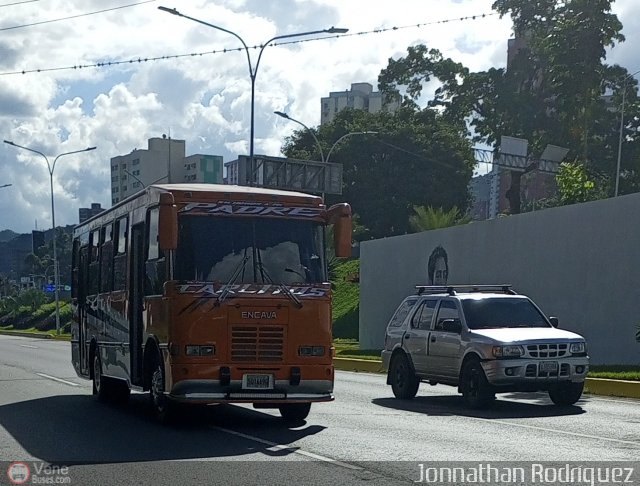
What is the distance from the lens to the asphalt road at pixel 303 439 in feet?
34.1

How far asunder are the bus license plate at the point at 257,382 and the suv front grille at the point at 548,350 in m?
4.75

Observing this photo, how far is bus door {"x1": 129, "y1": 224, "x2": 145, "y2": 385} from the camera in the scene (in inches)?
606

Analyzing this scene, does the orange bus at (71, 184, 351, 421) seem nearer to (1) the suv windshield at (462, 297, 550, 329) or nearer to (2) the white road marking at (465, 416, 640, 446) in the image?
(2) the white road marking at (465, 416, 640, 446)

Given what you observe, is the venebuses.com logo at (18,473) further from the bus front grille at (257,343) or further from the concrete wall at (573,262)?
the concrete wall at (573,262)

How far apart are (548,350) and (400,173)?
63.0 m

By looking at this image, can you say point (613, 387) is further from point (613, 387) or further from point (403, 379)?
point (403, 379)

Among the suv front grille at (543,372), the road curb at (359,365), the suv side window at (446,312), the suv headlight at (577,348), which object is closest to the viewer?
the suv front grille at (543,372)

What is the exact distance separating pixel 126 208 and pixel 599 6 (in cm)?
5436

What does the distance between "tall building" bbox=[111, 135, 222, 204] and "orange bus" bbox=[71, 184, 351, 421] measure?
144 meters

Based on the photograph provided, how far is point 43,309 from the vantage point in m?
89.1

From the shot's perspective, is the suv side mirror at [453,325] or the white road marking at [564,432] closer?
the white road marking at [564,432]

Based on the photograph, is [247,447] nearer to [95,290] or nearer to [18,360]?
[95,290]

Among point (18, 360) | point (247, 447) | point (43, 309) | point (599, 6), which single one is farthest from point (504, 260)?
point (43, 309)

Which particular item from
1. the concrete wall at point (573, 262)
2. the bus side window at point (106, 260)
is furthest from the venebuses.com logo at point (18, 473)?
the concrete wall at point (573, 262)
